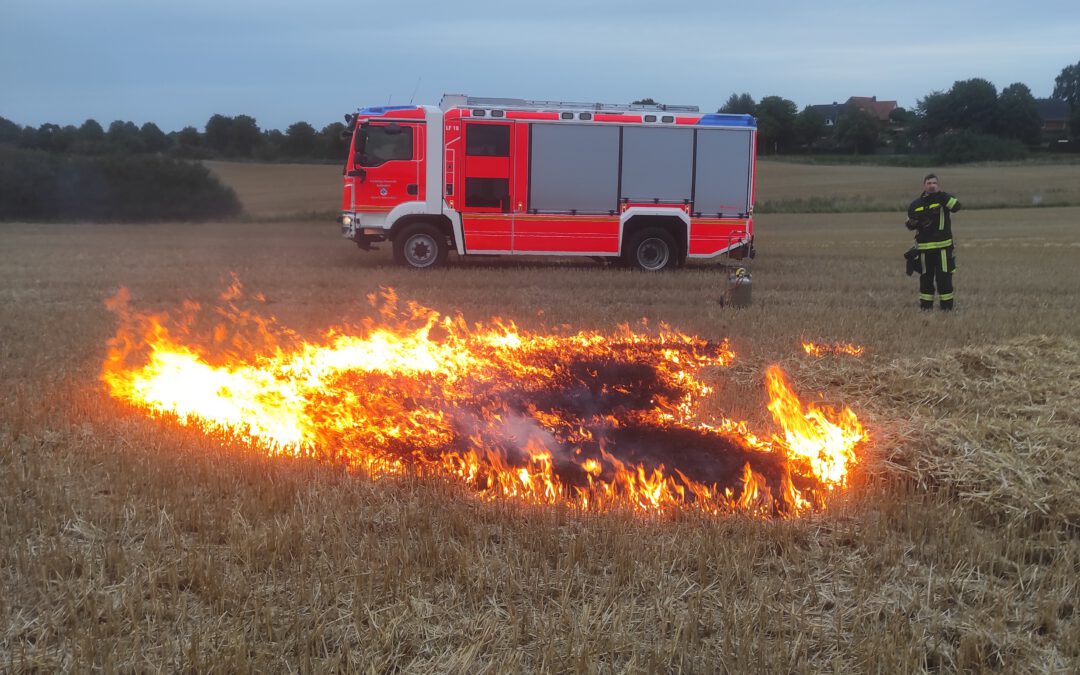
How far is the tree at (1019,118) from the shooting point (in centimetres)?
7112

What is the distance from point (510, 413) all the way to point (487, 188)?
10.4m

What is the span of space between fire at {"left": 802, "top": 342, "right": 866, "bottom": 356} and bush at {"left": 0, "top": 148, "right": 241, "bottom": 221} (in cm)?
3118

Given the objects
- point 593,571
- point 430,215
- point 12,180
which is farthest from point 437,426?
point 12,180

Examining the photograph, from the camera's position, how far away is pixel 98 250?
20.3 meters

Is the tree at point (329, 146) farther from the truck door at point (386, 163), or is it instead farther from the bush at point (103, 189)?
the truck door at point (386, 163)

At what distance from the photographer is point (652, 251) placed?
1644 cm

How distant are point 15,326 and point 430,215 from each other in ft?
25.2

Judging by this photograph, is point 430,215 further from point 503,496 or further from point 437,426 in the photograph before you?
point 503,496

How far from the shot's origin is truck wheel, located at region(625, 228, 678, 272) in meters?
16.2

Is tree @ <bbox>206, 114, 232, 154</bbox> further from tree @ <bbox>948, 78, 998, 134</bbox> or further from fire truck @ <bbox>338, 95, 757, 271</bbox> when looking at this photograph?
tree @ <bbox>948, 78, 998, 134</bbox>

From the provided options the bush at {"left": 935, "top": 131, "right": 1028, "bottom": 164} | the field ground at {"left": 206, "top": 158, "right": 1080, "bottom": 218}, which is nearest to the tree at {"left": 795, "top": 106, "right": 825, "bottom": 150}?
the bush at {"left": 935, "top": 131, "right": 1028, "bottom": 164}

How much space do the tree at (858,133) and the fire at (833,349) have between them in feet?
221

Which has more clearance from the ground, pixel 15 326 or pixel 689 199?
pixel 689 199

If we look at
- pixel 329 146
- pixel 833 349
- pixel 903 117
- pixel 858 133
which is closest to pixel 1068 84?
pixel 903 117
